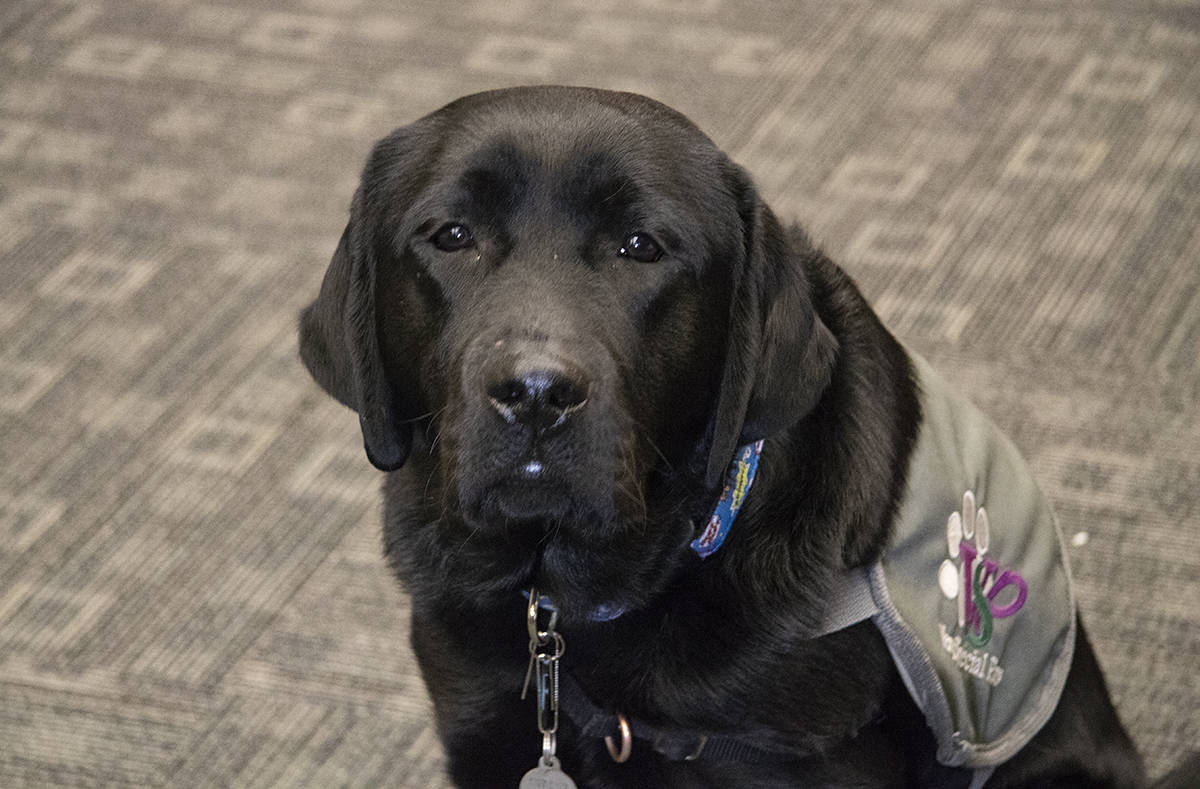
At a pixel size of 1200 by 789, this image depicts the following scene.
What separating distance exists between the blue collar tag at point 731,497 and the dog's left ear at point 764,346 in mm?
30

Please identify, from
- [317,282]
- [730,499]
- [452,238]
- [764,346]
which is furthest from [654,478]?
[317,282]

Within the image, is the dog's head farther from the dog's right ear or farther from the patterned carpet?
the patterned carpet

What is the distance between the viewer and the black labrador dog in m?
1.78

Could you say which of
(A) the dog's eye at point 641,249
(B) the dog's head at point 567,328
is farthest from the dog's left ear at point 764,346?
(A) the dog's eye at point 641,249

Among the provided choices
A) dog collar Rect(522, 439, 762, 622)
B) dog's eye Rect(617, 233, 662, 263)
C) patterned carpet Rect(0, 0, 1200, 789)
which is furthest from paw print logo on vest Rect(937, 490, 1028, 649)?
patterned carpet Rect(0, 0, 1200, 789)

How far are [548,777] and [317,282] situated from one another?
74.1 inches

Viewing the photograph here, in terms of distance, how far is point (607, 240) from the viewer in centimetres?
181

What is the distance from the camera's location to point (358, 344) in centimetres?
195

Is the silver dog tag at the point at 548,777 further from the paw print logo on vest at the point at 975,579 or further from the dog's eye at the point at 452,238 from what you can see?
the dog's eye at the point at 452,238

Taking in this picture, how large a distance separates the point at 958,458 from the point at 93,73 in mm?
3140

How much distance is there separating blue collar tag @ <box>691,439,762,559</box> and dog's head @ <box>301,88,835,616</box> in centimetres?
3

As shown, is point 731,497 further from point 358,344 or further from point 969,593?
point 358,344

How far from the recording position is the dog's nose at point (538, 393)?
1.66 metres

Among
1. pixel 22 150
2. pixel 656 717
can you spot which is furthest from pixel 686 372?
pixel 22 150
